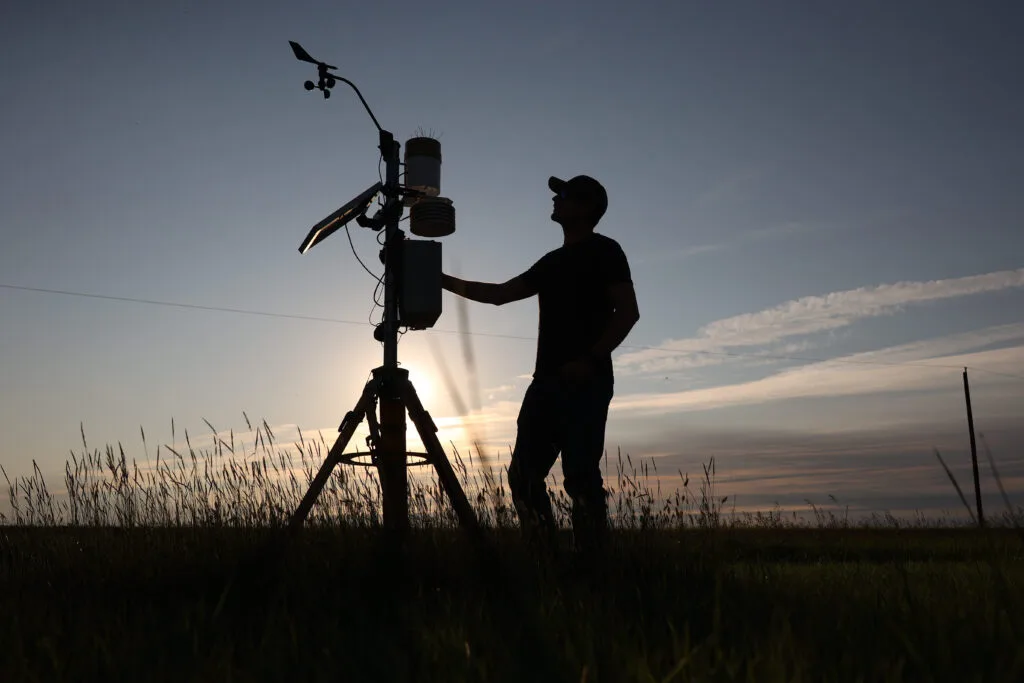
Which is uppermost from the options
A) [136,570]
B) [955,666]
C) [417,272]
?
[417,272]

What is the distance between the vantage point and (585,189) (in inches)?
171

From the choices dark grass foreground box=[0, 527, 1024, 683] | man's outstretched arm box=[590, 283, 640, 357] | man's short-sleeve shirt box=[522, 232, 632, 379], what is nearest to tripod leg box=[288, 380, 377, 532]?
dark grass foreground box=[0, 527, 1024, 683]

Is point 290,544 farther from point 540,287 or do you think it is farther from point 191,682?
point 540,287

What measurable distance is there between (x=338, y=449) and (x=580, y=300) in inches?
60.7

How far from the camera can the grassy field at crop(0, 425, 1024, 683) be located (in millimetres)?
2049

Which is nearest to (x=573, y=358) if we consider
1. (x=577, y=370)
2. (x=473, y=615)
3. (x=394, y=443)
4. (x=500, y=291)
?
(x=577, y=370)

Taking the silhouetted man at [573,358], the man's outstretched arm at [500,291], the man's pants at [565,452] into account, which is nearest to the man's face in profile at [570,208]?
the silhouetted man at [573,358]

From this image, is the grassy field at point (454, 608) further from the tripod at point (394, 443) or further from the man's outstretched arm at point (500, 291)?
the man's outstretched arm at point (500, 291)

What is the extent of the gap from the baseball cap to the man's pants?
1065 mm

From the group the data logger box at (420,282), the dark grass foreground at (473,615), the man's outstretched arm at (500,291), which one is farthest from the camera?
the man's outstretched arm at (500,291)

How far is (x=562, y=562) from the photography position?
Result: 3.75 metres

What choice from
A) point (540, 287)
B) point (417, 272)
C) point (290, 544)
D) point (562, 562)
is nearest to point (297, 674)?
point (290, 544)

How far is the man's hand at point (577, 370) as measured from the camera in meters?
3.92

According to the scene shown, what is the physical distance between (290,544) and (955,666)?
272 cm
